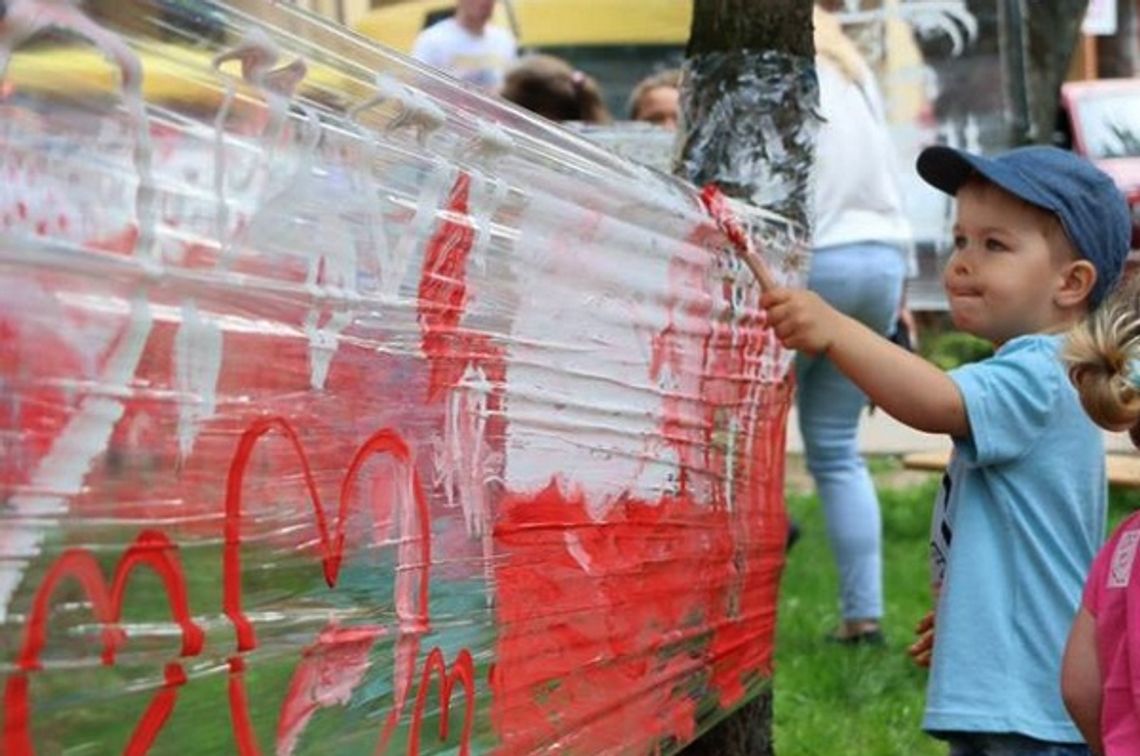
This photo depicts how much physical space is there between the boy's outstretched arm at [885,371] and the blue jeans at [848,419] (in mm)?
2107

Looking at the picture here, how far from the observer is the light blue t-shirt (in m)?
2.85

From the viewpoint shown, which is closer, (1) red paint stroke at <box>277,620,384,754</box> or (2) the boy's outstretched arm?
(1) red paint stroke at <box>277,620,384,754</box>

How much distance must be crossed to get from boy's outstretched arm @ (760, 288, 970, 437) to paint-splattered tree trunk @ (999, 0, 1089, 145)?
896 centimetres

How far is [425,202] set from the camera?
1.97 metres

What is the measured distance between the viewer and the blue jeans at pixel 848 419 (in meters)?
5.00

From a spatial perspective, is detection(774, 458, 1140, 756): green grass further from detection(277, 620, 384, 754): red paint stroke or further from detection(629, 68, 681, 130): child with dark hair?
detection(277, 620, 384, 754): red paint stroke

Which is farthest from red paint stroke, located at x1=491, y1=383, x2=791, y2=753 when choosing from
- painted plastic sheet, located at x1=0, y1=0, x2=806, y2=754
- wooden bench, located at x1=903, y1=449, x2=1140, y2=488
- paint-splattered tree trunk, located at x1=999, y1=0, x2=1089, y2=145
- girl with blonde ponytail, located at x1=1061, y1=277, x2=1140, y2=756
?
paint-splattered tree trunk, located at x1=999, y1=0, x2=1089, y2=145

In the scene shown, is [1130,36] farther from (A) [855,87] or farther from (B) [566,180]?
(B) [566,180]

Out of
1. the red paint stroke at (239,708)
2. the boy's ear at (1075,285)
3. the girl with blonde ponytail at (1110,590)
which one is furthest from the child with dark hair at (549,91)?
the red paint stroke at (239,708)

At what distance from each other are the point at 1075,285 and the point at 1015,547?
349mm

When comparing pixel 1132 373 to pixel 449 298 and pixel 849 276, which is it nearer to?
pixel 449 298

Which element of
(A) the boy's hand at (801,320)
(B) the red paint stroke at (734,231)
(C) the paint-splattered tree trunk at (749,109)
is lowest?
(A) the boy's hand at (801,320)

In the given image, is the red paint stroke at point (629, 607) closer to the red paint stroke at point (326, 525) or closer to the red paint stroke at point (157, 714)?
the red paint stroke at point (326, 525)

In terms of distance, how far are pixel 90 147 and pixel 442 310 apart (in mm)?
612
